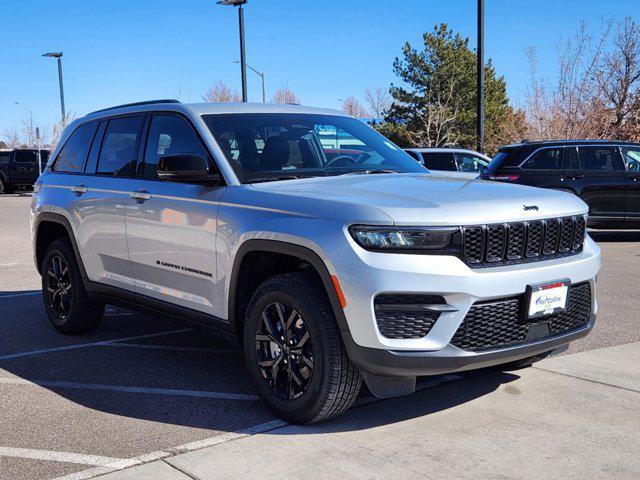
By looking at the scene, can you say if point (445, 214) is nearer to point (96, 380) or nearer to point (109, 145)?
point (96, 380)

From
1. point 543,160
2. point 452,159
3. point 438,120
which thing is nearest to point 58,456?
point 543,160

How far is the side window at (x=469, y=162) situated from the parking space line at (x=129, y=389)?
14.4 m

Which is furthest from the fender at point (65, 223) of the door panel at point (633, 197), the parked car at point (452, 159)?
the parked car at point (452, 159)

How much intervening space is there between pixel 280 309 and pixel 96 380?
172 cm

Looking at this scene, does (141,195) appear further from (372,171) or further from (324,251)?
(324,251)

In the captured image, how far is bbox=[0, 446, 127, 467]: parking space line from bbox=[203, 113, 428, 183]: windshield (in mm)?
1780

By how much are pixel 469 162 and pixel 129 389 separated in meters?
15.0

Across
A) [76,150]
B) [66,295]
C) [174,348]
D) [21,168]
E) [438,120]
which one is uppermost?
[438,120]

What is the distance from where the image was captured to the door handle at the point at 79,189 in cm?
615

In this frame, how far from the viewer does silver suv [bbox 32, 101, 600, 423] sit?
150 inches

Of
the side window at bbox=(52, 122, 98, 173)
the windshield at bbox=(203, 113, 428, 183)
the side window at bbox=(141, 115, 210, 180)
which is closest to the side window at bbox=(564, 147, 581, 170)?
the windshield at bbox=(203, 113, 428, 183)

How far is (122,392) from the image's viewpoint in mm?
5000

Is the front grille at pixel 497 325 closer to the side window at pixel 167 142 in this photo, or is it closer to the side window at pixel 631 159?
the side window at pixel 167 142

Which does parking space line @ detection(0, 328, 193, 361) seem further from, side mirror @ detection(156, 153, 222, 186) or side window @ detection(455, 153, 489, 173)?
side window @ detection(455, 153, 489, 173)
